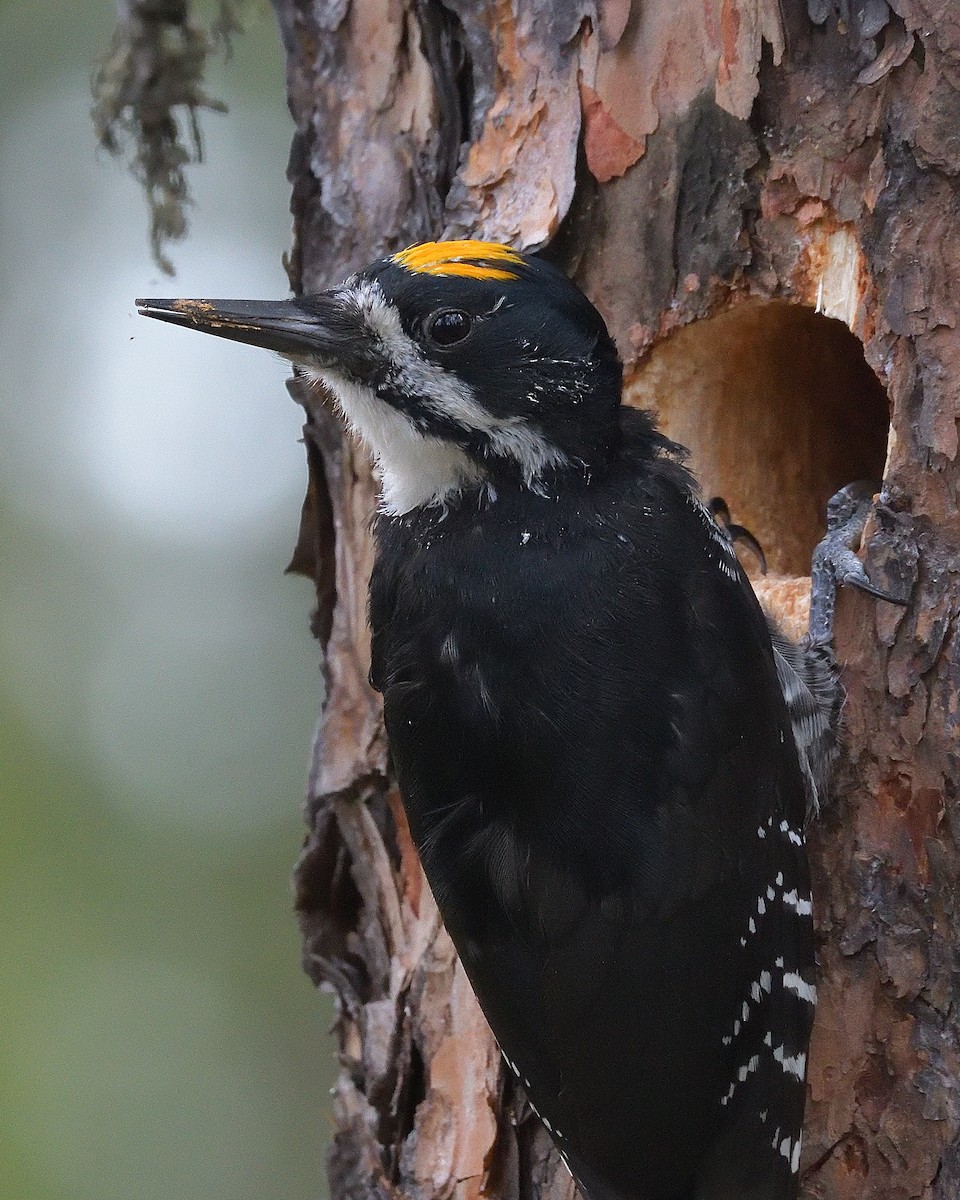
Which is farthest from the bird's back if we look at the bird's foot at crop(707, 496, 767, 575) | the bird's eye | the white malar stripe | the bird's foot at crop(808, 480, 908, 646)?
the bird's foot at crop(707, 496, 767, 575)

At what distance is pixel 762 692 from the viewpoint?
2.18m

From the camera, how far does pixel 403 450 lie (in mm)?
2250

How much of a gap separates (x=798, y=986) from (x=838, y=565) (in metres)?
0.70

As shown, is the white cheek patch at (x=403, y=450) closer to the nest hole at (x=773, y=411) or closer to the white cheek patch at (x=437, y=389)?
the white cheek patch at (x=437, y=389)

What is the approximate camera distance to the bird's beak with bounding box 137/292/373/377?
2105 mm

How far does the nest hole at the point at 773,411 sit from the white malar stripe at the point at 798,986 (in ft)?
3.33

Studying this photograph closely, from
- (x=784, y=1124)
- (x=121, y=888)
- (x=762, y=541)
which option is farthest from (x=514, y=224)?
(x=121, y=888)

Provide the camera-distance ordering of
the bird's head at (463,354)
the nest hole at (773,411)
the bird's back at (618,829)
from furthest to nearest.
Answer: the nest hole at (773,411) → the bird's head at (463,354) → the bird's back at (618,829)

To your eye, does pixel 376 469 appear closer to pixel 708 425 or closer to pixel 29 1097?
pixel 708 425

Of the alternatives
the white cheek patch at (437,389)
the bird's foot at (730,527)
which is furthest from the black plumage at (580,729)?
the bird's foot at (730,527)

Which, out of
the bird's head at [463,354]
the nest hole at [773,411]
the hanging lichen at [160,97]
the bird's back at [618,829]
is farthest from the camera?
the hanging lichen at [160,97]

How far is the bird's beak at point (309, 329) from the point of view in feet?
6.91

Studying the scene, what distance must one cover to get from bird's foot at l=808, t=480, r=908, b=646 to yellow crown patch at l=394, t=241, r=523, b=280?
73cm

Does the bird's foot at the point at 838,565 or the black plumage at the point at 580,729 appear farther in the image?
the bird's foot at the point at 838,565
